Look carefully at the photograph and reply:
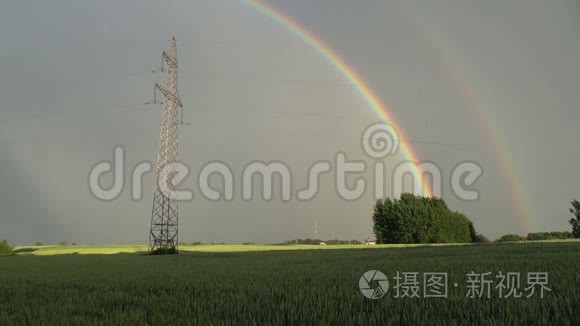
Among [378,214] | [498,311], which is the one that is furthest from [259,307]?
[378,214]

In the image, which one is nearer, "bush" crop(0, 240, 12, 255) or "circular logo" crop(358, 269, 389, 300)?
"circular logo" crop(358, 269, 389, 300)

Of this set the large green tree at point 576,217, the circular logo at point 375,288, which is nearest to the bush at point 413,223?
the large green tree at point 576,217

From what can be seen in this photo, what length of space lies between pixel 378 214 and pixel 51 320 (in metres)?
114

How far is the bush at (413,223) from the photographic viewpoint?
375 ft

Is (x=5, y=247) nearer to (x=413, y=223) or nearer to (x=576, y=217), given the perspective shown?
(x=413, y=223)

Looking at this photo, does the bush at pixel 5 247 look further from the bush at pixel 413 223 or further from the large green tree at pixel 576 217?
the large green tree at pixel 576 217

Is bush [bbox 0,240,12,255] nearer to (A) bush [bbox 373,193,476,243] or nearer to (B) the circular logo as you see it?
(A) bush [bbox 373,193,476,243]

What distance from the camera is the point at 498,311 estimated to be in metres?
6.35

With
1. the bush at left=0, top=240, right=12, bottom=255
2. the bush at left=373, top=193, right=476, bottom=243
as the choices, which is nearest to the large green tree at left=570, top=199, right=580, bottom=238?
the bush at left=373, top=193, right=476, bottom=243

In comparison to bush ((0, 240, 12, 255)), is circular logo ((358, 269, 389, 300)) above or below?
above

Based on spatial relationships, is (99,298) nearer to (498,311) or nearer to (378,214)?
(498,311)

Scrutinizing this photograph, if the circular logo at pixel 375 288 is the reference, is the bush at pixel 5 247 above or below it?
below

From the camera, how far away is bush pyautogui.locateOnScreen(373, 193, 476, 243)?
114 m

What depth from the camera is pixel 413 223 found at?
115m
